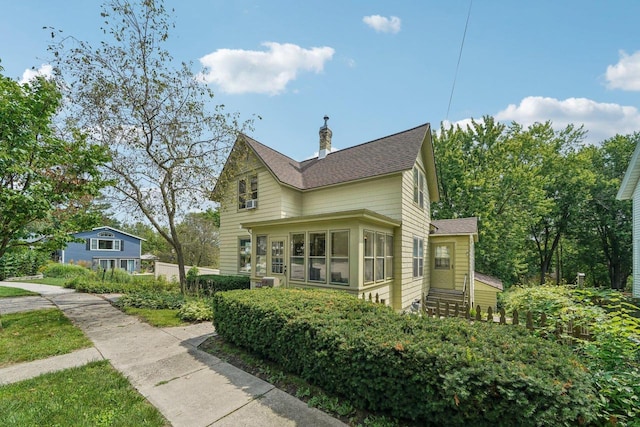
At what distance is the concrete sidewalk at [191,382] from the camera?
3.15m

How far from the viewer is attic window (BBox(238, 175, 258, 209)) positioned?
13.0 meters

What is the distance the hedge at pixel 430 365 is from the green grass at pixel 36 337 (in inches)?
165

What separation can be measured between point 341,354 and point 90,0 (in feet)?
40.0

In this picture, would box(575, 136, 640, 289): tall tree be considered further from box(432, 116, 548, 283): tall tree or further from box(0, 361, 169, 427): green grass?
box(0, 361, 169, 427): green grass

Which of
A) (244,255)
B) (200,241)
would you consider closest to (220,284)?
(244,255)

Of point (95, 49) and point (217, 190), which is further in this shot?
point (217, 190)

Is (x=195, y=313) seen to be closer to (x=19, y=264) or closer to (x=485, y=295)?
(x=485, y=295)

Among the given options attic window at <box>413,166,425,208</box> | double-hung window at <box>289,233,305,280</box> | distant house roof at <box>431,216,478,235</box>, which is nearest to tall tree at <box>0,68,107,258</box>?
double-hung window at <box>289,233,305,280</box>

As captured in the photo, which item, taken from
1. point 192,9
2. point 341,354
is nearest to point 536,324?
point 341,354

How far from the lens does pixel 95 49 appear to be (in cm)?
917

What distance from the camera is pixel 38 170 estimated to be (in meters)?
6.57

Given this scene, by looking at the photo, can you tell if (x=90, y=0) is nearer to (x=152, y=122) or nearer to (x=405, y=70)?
(x=152, y=122)

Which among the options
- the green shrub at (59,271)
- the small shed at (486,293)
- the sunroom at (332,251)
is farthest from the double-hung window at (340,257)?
the green shrub at (59,271)

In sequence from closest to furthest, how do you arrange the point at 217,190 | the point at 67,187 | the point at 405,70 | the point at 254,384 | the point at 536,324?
1. the point at 254,384
2. the point at 536,324
3. the point at 67,187
4. the point at 405,70
5. the point at 217,190
